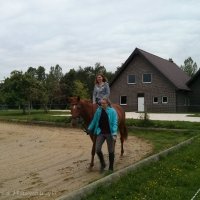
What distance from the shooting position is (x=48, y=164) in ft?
36.3

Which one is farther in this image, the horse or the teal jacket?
the horse

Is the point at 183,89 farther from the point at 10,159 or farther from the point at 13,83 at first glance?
the point at 10,159

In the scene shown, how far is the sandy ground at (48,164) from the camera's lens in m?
8.11

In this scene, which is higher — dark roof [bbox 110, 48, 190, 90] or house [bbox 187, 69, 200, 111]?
dark roof [bbox 110, 48, 190, 90]

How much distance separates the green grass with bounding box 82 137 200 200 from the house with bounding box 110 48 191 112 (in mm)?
34544

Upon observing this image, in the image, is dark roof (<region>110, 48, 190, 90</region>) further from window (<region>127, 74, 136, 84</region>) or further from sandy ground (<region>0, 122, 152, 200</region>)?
sandy ground (<region>0, 122, 152, 200</region>)

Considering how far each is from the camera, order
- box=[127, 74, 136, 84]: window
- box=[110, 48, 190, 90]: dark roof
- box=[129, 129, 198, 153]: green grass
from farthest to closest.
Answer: box=[127, 74, 136, 84]: window < box=[110, 48, 190, 90]: dark roof < box=[129, 129, 198, 153]: green grass

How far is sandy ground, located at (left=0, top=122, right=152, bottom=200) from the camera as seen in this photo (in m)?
8.11

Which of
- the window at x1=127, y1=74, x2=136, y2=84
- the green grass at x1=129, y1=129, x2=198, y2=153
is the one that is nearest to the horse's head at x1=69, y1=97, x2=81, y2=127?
the green grass at x1=129, y1=129, x2=198, y2=153

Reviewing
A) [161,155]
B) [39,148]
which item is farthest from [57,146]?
[161,155]

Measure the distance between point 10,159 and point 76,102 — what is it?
3.15 metres

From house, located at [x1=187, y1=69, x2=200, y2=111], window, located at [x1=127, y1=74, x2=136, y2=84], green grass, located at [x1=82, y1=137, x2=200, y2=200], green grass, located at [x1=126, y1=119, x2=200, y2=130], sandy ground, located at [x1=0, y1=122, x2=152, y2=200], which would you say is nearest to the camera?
green grass, located at [x1=82, y1=137, x2=200, y2=200]

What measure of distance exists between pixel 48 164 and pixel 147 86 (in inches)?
1451

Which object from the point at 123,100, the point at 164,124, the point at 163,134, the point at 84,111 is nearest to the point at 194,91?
the point at 123,100
